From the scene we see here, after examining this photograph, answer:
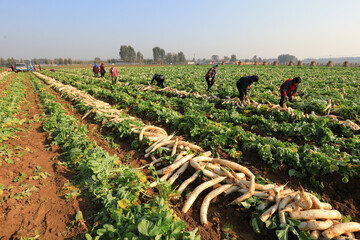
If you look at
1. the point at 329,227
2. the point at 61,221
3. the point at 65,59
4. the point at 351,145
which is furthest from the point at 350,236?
the point at 65,59

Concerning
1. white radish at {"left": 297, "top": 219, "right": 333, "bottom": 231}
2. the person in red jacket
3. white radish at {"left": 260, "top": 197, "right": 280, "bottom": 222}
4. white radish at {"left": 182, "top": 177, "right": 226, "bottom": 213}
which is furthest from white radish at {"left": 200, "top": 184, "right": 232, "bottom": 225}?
the person in red jacket

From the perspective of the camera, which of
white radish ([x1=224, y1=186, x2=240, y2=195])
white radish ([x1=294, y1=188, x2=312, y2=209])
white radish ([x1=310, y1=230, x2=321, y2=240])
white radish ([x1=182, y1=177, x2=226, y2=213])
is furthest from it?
white radish ([x1=224, y1=186, x2=240, y2=195])

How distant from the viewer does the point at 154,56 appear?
151000mm

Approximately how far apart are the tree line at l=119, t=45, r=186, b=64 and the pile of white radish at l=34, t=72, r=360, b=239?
133 metres

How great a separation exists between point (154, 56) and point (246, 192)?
159 metres

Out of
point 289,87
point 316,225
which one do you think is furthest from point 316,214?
point 289,87

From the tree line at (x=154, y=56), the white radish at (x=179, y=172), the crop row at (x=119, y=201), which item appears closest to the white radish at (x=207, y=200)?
the crop row at (x=119, y=201)

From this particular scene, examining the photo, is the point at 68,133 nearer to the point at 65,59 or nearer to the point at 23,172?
the point at 23,172

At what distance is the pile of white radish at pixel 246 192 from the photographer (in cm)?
244

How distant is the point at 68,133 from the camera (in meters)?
5.56

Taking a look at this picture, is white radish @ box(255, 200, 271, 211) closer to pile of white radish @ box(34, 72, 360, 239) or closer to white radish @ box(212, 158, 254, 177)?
pile of white radish @ box(34, 72, 360, 239)

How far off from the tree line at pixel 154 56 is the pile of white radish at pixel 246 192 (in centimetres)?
13268

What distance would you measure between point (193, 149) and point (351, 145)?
13.7ft

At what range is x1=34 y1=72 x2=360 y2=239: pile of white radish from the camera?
2443 mm
